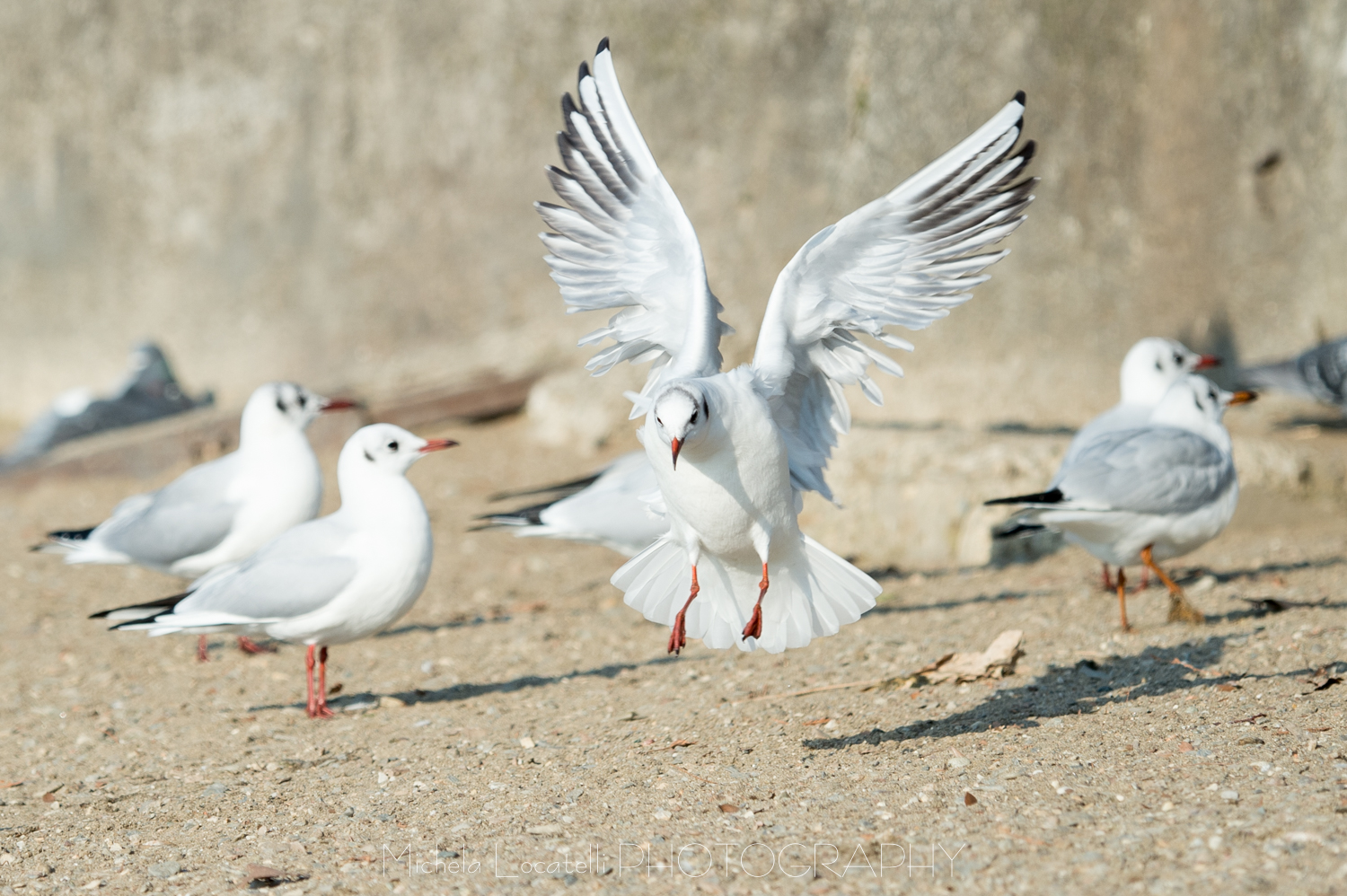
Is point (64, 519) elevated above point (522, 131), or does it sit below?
below

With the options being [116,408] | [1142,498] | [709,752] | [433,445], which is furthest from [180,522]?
[116,408]

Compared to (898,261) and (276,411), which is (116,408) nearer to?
(276,411)

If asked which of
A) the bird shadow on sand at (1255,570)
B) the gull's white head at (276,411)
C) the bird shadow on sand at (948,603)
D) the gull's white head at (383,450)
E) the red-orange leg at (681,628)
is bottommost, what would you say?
the bird shadow on sand at (948,603)

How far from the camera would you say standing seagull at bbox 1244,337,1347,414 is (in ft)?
23.9

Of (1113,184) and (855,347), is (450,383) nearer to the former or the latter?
(1113,184)

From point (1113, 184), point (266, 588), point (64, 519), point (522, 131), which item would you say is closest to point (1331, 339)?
point (1113, 184)

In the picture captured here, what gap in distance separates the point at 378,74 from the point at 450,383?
8.75ft

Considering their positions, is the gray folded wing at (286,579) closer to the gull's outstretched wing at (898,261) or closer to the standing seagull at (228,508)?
the standing seagull at (228,508)

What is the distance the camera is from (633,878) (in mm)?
2590

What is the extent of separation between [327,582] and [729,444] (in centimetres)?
169

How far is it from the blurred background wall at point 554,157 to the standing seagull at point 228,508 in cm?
338

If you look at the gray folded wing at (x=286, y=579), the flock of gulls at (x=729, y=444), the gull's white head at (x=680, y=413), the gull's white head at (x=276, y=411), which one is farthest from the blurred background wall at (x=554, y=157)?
the gull's white head at (x=680, y=413)

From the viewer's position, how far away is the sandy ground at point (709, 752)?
8.54ft

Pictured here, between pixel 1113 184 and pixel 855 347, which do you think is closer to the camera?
pixel 855 347
